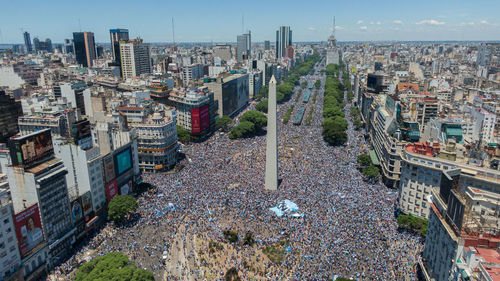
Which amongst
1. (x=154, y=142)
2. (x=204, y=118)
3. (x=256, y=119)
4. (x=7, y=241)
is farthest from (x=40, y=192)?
(x=256, y=119)

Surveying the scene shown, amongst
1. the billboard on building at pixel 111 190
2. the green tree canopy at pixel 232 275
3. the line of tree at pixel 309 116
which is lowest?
the green tree canopy at pixel 232 275

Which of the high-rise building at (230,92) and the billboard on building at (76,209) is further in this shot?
the high-rise building at (230,92)

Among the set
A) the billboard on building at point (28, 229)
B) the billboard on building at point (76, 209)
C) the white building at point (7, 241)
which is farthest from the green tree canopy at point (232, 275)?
the white building at point (7, 241)

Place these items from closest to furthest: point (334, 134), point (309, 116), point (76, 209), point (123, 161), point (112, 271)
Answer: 1. point (112, 271)
2. point (76, 209)
3. point (123, 161)
4. point (334, 134)
5. point (309, 116)

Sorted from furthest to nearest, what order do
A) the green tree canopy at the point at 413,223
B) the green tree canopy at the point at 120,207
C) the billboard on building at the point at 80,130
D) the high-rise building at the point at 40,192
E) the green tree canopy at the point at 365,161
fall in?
the green tree canopy at the point at 365,161 → the green tree canopy at the point at 120,207 → the green tree canopy at the point at 413,223 → the billboard on building at the point at 80,130 → the high-rise building at the point at 40,192

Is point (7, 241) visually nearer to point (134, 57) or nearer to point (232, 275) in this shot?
point (232, 275)

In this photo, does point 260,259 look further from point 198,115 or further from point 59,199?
point 198,115

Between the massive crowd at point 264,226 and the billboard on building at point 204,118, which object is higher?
the billboard on building at point 204,118

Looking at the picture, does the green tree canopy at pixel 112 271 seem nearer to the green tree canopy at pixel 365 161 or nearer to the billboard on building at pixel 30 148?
the billboard on building at pixel 30 148
